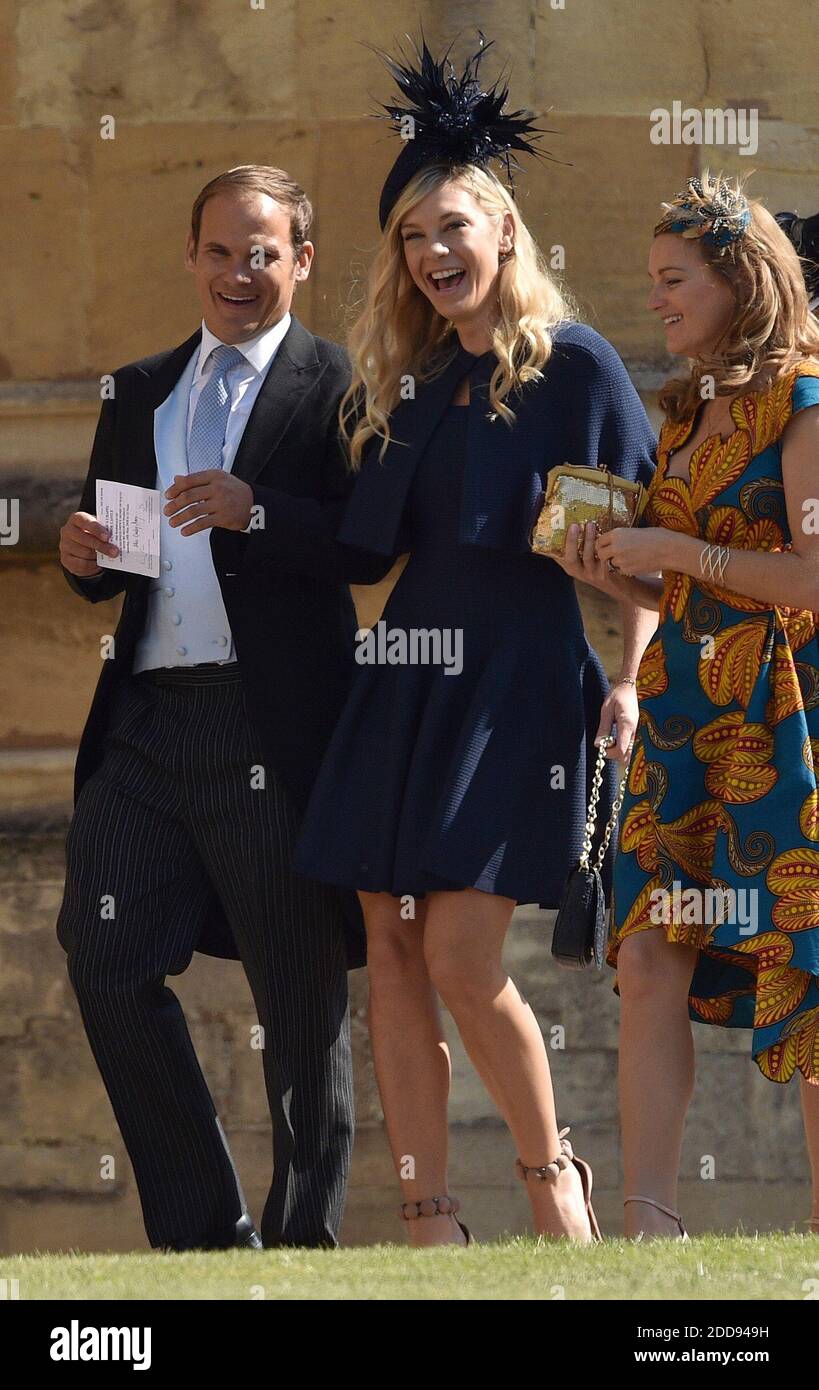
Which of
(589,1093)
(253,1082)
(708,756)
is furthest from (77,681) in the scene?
(708,756)

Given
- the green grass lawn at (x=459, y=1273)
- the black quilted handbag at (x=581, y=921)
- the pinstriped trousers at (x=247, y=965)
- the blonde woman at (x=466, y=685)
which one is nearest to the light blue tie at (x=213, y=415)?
the blonde woman at (x=466, y=685)

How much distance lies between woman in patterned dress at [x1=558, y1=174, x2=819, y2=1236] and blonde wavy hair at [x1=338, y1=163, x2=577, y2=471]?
0.31 metres

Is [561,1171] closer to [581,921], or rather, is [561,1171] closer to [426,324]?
[581,921]

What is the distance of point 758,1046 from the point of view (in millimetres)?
4273

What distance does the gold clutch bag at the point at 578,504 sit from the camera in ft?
14.6

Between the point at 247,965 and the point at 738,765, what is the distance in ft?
3.79

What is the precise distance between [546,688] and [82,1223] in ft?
8.67

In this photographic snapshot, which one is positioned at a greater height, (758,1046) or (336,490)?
(336,490)

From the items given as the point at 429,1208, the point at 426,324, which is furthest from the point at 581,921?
the point at 426,324

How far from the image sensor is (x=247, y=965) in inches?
194

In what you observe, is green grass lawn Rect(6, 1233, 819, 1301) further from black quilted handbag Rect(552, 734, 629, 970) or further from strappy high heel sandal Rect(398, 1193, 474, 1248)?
black quilted handbag Rect(552, 734, 629, 970)

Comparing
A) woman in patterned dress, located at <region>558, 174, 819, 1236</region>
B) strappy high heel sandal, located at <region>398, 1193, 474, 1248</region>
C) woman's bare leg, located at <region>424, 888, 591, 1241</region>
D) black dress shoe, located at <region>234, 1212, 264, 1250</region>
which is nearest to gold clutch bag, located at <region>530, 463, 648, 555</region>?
woman in patterned dress, located at <region>558, 174, 819, 1236</region>

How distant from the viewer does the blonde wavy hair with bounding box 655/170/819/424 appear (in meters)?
4.45
